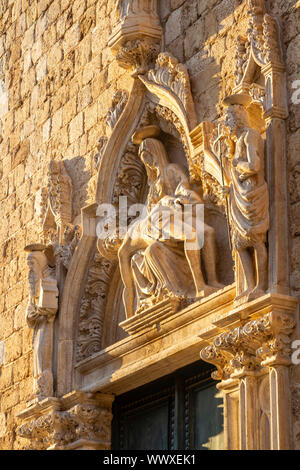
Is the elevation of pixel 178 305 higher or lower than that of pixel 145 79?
lower

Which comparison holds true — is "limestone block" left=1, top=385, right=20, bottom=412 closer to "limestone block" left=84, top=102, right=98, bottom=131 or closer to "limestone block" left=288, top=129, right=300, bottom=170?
"limestone block" left=84, top=102, right=98, bottom=131

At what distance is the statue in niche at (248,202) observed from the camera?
623 cm

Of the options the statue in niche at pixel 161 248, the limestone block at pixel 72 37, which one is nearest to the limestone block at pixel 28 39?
the limestone block at pixel 72 37

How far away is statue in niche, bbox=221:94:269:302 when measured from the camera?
20.4ft

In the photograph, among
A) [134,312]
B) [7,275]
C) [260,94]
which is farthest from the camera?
[7,275]

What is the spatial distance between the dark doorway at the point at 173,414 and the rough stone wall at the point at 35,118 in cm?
119

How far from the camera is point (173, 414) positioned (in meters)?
7.36

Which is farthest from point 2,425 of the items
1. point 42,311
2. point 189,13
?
point 189,13

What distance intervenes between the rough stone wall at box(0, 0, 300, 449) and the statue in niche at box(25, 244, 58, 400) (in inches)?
17.5

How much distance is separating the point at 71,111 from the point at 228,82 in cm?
228

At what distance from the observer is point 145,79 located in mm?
7824
